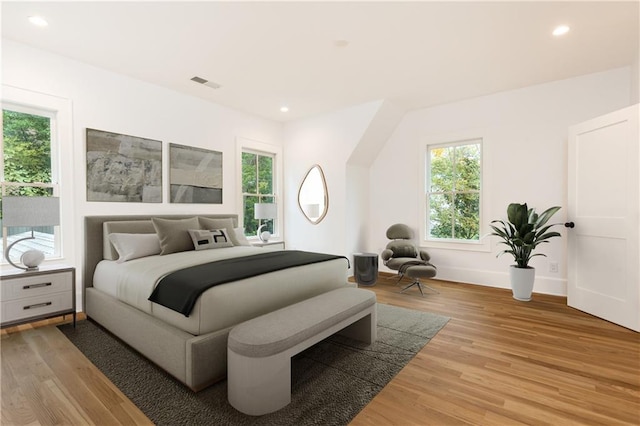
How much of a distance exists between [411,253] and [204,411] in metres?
3.57

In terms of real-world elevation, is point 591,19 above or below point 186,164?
above

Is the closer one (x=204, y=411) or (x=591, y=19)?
(x=204, y=411)

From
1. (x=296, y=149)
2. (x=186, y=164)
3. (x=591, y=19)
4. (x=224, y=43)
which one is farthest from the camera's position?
(x=296, y=149)

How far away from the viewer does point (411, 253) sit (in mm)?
4598

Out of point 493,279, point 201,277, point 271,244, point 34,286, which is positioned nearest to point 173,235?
point 34,286

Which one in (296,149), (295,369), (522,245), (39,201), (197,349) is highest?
(296,149)

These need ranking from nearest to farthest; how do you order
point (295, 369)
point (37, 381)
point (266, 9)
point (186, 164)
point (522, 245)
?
point (37, 381), point (295, 369), point (266, 9), point (522, 245), point (186, 164)

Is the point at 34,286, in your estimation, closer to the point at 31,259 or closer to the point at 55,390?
the point at 31,259

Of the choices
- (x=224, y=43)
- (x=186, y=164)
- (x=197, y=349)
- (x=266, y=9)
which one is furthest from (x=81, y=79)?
(x=197, y=349)

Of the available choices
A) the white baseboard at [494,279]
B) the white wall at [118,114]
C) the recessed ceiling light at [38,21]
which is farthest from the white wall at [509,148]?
the recessed ceiling light at [38,21]

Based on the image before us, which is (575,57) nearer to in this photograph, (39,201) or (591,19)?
(591,19)

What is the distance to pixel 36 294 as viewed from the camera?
107 inches

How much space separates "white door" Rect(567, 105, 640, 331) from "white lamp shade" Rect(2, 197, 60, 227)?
5.32 meters

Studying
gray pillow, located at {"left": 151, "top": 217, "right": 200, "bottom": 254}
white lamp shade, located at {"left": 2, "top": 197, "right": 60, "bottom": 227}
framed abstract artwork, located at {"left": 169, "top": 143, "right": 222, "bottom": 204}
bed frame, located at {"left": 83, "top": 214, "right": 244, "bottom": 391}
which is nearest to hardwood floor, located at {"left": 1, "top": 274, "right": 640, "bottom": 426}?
bed frame, located at {"left": 83, "top": 214, "right": 244, "bottom": 391}
